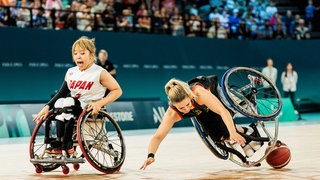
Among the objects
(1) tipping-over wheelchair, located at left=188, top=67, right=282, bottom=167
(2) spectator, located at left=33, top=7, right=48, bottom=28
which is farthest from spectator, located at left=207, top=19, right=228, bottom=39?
(1) tipping-over wheelchair, located at left=188, top=67, right=282, bottom=167

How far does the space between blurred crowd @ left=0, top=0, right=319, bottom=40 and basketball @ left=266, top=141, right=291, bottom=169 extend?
32.6 ft

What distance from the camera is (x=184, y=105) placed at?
6512mm

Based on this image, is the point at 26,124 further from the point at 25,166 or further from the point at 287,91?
the point at 287,91

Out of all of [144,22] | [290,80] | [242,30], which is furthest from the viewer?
[242,30]

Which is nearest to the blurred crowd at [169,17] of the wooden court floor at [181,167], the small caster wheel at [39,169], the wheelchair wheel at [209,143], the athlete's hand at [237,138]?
the wooden court floor at [181,167]

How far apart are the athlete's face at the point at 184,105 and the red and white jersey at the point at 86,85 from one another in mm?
948

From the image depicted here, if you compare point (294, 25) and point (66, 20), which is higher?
point (66, 20)

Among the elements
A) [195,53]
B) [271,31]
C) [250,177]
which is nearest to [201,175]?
[250,177]

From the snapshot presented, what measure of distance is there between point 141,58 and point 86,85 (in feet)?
Result: 43.3

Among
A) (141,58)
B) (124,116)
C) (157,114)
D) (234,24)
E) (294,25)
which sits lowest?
(157,114)

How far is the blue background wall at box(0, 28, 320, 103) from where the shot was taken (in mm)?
17109

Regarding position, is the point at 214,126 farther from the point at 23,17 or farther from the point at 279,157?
the point at 23,17

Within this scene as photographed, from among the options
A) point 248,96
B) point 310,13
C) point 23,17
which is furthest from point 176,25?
point 248,96

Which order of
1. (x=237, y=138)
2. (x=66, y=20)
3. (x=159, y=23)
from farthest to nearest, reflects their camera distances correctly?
1. (x=159, y=23)
2. (x=66, y=20)
3. (x=237, y=138)
